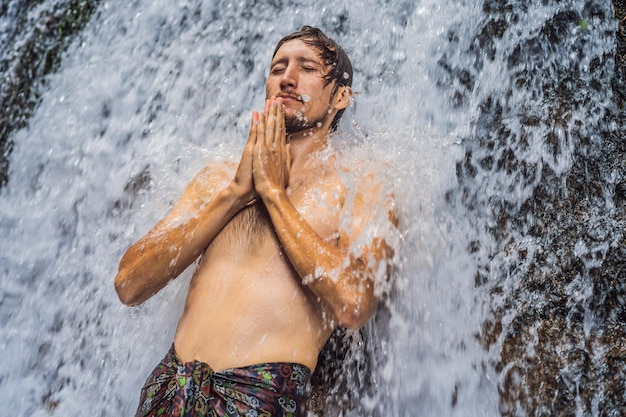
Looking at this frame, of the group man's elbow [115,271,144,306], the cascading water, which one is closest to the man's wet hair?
the cascading water

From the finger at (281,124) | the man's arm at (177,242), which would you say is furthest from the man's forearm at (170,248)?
the finger at (281,124)

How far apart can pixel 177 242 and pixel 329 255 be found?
58 centimetres

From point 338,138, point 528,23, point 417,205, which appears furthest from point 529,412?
point 528,23

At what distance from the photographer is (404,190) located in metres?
2.89

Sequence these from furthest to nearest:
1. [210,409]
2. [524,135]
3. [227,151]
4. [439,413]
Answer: [227,151], [524,135], [439,413], [210,409]

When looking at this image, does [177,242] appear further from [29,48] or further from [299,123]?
A: [29,48]

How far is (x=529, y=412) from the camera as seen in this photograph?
8.30ft

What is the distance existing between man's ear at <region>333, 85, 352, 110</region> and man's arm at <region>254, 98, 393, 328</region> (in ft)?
1.89

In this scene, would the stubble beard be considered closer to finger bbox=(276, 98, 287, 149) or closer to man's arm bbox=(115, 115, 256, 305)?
finger bbox=(276, 98, 287, 149)

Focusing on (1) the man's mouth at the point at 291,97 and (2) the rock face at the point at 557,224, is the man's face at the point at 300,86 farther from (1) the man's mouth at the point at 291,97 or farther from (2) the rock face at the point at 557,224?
(2) the rock face at the point at 557,224

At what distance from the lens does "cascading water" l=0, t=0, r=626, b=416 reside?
8.93 feet

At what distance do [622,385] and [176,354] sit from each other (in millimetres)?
1617

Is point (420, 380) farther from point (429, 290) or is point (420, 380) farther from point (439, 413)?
point (429, 290)

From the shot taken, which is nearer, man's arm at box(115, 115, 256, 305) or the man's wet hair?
man's arm at box(115, 115, 256, 305)
